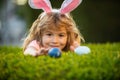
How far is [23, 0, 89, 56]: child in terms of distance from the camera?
22.7 feet

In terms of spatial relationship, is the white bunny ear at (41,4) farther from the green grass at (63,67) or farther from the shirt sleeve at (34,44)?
the green grass at (63,67)

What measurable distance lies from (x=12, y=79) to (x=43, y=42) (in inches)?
64.3

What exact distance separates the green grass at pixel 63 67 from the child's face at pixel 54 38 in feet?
2.39

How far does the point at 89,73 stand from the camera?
5203 millimetres

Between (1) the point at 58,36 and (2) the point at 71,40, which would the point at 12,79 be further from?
(2) the point at 71,40

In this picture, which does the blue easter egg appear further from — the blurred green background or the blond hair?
the blurred green background

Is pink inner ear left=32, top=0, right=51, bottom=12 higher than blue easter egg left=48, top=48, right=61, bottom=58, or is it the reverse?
pink inner ear left=32, top=0, right=51, bottom=12

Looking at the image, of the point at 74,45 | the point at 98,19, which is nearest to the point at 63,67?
the point at 74,45

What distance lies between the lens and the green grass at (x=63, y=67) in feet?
16.9

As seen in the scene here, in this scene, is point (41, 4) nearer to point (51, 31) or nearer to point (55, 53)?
point (51, 31)

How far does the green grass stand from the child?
732 mm

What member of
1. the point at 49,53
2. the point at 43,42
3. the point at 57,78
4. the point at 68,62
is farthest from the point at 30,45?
the point at 57,78

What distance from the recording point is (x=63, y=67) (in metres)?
5.37

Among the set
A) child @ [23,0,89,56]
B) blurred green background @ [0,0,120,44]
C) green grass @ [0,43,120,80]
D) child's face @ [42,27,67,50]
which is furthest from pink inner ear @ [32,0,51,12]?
blurred green background @ [0,0,120,44]
